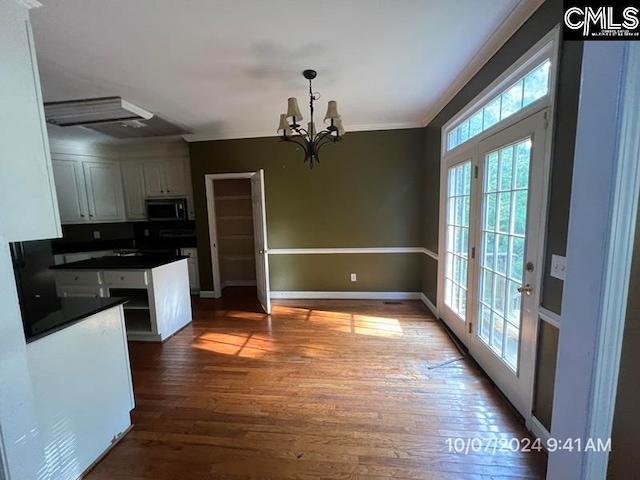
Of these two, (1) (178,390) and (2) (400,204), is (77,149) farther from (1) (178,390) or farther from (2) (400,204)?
(2) (400,204)

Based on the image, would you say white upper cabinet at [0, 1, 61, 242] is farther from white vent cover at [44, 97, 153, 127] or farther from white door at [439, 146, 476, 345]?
white door at [439, 146, 476, 345]

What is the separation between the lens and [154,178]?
4.85 m

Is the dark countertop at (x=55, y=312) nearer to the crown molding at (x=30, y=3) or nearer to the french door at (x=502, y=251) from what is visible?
the crown molding at (x=30, y=3)

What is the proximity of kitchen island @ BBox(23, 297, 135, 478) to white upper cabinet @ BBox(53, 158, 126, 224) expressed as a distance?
12.3ft

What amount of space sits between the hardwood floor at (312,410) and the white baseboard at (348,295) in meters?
1.08

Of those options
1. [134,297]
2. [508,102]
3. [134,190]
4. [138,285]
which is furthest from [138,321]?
[508,102]

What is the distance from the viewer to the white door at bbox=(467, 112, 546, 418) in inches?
66.0

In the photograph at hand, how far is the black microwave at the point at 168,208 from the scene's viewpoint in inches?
189

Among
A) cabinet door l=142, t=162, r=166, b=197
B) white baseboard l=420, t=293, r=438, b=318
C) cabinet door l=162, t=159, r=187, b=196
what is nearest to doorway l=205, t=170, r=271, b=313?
cabinet door l=162, t=159, r=187, b=196

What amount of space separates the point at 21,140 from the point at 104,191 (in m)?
4.42

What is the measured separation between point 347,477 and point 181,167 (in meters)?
4.90

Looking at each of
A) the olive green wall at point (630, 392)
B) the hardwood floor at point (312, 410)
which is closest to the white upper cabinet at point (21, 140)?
the hardwood floor at point (312, 410)

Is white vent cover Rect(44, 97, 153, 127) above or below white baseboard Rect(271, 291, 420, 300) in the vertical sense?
above

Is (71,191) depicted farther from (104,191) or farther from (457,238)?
(457,238)
